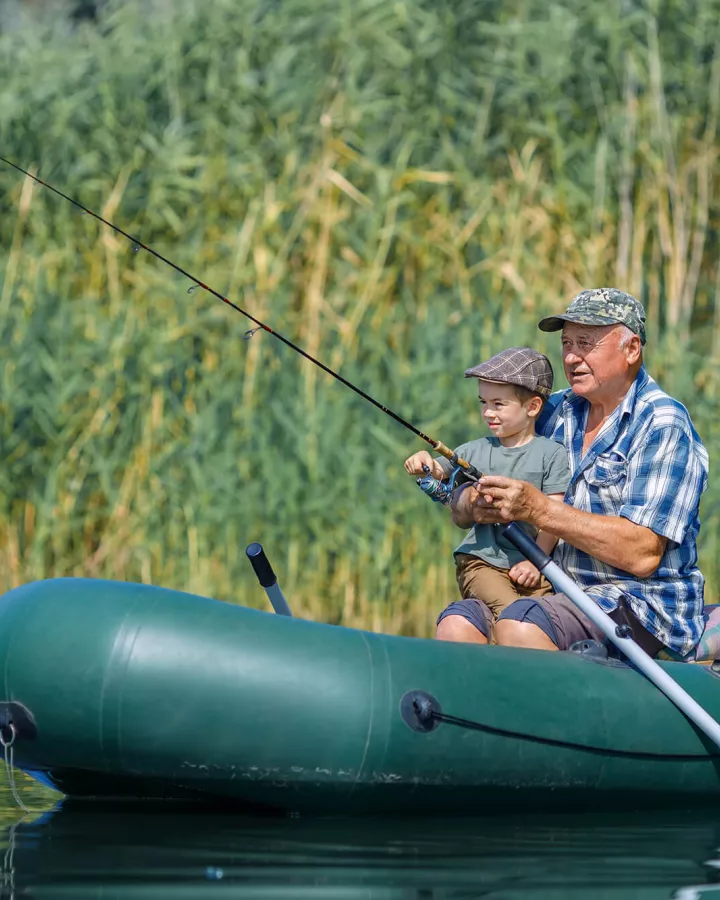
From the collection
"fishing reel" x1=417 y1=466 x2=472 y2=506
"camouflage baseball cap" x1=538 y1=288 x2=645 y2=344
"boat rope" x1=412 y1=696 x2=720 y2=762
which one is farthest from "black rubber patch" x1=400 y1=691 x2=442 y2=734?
"camouflage baseball cap" x1=538 y1=288 x2=645 y2=344

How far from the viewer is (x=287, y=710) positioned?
159 inches

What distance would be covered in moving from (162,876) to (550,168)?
5.68 m

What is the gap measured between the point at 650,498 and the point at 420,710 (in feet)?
2.60

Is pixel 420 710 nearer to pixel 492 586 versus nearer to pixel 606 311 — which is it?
pixel 492 586

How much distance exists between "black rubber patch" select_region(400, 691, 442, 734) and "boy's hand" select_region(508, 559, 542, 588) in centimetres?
50

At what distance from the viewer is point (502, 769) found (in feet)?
14.0

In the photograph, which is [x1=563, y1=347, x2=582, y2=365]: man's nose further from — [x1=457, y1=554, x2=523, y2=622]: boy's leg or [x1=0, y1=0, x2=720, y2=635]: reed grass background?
[x1=0, y1=0, x2=720, y2=635]: reed grass background

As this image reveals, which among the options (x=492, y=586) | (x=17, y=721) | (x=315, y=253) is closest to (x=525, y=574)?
(x=492, y=586)

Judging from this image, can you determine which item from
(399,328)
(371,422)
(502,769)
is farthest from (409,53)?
(502,769)

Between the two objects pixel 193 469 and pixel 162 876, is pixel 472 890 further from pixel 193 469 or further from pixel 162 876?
pixel 193 469

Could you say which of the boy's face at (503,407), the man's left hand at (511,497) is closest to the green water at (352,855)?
the man's left hand at (511,497)

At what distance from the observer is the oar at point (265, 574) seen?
4840 mm

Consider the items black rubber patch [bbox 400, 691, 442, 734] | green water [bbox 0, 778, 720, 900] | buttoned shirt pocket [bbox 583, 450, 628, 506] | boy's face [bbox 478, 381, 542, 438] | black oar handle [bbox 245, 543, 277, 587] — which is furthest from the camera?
black oar handle [bbox 245, 543, 277, 587]

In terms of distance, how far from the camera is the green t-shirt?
4.57 metres
